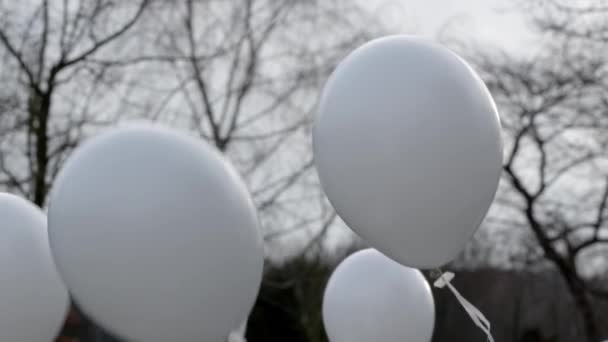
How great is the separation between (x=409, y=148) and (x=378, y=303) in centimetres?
142

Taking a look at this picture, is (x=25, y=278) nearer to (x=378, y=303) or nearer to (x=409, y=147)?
(x=409, y=147)

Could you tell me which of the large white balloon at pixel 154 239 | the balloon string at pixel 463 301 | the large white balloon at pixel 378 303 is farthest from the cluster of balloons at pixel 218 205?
the large white balloon at pixel 378 303

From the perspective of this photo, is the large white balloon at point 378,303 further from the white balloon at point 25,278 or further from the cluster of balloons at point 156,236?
the cluster of balloons at point 156,236

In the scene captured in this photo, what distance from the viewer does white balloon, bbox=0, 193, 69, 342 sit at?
3.27 metres

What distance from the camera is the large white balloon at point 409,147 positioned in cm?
295

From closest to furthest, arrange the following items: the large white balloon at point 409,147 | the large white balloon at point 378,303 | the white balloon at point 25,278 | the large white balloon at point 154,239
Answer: the large white balloon at point 154,239 → the large white balloon at point 409,147 → the white balloon at point 25,278 → the large white balloon at point 378,303

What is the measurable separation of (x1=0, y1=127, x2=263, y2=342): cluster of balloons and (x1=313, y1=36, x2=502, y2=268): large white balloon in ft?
1.77

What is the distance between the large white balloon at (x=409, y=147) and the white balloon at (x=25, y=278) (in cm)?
119

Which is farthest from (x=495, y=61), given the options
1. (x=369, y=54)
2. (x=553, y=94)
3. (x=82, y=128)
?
(x=369, y=54)

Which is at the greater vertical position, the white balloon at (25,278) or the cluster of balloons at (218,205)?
the cluster of balloons at (218,205)

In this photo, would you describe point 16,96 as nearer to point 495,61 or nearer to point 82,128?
point 82,128

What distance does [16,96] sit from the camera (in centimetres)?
721

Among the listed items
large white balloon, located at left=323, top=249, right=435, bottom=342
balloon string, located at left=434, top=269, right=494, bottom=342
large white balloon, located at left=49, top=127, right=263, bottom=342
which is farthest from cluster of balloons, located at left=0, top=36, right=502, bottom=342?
large white balloon, located at left=323, top=249, right=435, bottom=342

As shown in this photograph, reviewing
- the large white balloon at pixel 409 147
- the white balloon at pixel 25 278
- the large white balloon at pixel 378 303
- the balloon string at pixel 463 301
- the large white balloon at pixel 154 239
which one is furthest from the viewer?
the large white balloon at pixel 378 303
